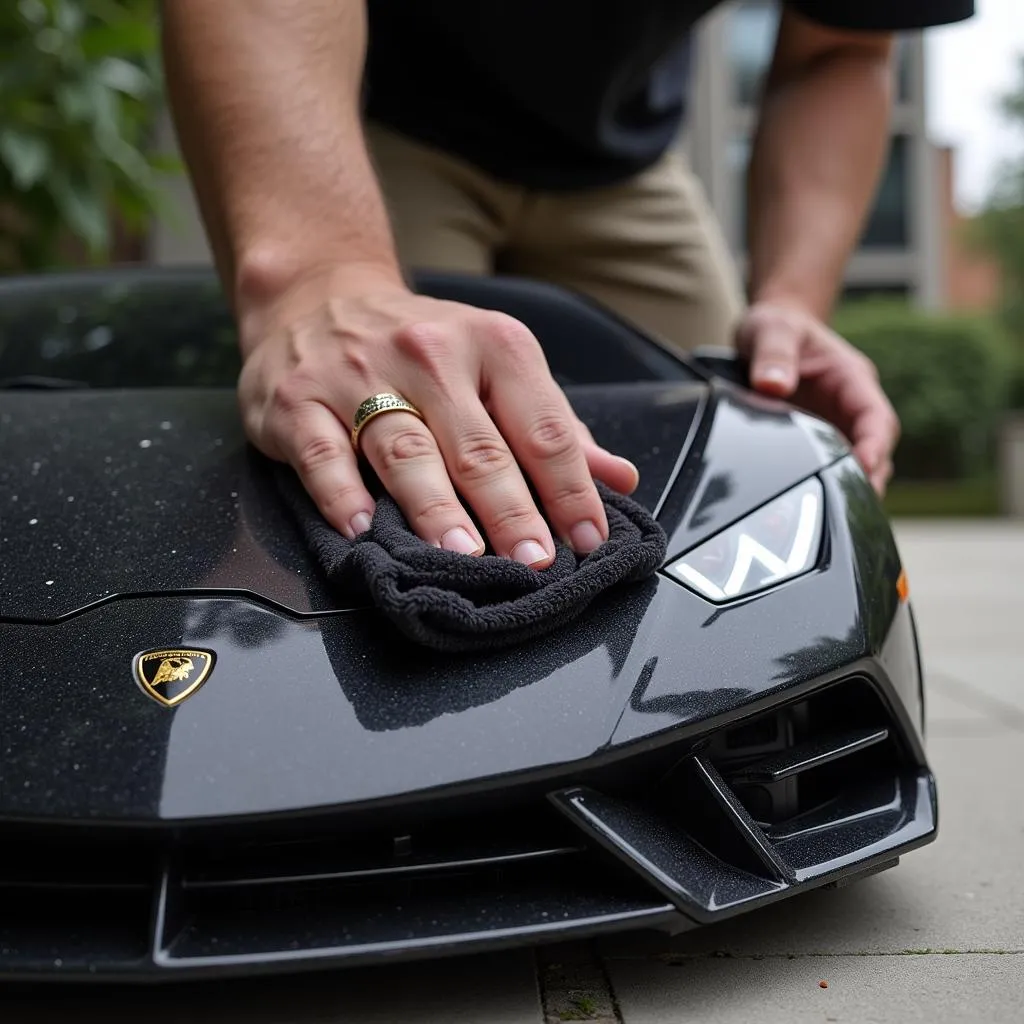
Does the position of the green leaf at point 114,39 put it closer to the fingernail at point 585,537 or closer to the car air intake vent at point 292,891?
the fingernail at point 585,537

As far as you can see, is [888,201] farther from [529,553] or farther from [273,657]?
[273,657]

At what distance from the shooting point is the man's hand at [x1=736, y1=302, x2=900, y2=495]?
230 centimetres

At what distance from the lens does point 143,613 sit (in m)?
1.33

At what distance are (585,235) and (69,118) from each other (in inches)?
106

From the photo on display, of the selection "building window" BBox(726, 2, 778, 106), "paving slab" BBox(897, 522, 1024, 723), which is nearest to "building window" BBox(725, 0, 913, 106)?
"building window" BBox(726, 2, 778, 106)

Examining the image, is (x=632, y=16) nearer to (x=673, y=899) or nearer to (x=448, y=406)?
(x=448, y=406)

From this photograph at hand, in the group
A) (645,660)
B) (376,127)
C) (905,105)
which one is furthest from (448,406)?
(905,105)

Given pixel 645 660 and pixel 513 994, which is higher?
pixel 645 660

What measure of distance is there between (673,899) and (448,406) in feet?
1.96

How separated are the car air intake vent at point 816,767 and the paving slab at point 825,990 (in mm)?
120

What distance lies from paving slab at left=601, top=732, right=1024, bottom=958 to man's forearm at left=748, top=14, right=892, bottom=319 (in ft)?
4.61

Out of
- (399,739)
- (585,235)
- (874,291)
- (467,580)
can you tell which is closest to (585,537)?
(467,580)

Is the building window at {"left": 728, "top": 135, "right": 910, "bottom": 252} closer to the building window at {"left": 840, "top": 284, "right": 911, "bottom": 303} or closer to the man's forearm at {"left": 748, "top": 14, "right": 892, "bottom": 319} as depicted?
the building window at {"left": 840, "top": 284, "right": 911, "bottom": 303}

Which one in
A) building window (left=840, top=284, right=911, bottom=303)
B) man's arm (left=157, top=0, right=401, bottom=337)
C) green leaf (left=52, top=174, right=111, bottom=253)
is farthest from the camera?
building window (left=840, top=284, right=911, bottom=303)
